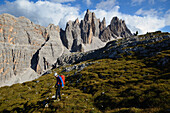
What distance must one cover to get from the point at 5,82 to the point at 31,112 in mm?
171867

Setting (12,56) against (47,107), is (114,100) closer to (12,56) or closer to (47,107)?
(47,107)

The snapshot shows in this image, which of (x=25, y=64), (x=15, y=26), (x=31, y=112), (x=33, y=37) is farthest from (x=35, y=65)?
(x=31, y=112)

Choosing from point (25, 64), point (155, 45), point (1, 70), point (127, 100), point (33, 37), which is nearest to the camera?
point (127, 100)

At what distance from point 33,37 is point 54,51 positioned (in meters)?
48.0

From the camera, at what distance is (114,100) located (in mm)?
13898

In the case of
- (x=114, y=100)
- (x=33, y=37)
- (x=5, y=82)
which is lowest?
(x=5, y=82)

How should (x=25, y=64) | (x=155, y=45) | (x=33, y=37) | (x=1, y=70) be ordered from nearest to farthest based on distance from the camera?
1. (x=155, y=45)
2. (x=1, y=70)
3. (x=25, y=64)
4. (x=33, y=37)

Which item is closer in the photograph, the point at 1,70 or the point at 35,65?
the point at 1,70

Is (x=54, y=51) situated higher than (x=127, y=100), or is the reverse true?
(x=54, y=51)

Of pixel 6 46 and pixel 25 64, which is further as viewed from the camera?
pixel 25 64

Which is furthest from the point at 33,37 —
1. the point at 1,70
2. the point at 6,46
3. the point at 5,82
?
the point at 5,82

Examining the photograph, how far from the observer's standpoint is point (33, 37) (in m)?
182

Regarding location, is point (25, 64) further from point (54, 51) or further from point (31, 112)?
point (31, 112)

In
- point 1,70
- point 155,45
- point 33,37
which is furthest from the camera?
point 33,37
